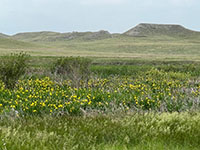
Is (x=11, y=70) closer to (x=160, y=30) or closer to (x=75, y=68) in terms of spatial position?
(x=75, y=68)

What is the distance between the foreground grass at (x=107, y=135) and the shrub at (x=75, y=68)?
8061mm

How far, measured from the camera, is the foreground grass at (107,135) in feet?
15.4

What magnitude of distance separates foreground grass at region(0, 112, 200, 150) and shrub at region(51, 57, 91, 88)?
8061 mm

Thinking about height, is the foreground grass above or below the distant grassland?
below

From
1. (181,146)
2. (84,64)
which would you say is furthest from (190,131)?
(84,64)

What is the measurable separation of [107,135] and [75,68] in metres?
10.6

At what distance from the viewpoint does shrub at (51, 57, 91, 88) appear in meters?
15.2

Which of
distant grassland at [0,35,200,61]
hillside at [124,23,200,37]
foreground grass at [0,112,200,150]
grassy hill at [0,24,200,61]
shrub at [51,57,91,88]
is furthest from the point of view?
hillside at [124,23,200,37]

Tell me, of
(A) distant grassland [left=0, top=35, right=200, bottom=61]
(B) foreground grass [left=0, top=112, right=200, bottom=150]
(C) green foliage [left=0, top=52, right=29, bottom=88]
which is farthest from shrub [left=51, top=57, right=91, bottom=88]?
(A) distant grassland [left=0, top=35, right=200, bottom=61]

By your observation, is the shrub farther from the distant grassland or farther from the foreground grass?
the distant grassland

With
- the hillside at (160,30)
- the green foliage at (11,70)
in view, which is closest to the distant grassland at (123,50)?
the green foliage at (11,70)

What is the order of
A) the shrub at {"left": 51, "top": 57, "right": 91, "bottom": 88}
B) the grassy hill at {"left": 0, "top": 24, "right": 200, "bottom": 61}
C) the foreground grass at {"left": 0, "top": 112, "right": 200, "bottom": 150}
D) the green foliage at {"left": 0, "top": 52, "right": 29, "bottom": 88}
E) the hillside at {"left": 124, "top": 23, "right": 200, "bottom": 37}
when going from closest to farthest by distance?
the foreground grass at {"left": 0, "top": 112, "right": 200, "bottom": 150} → the green foliage at {"left": 0, "top": 52, "right": 29, "bottom": 88} → the shrub at {"left": 51, "top": 57, "right": 91, "bottom": 88} → the grassy hill at {"left": 0, "top": 24, "right": 200, "bottom": 61} → the hillside at {"left": 124, "top": 23, "right": 200, "bottom": 37}

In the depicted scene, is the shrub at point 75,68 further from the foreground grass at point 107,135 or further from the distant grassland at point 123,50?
the distant grassland at point 123,50

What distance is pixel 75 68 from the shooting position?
1584cm
